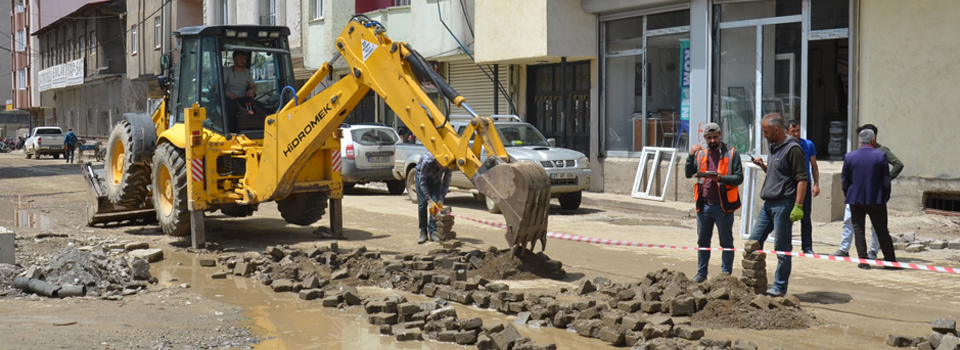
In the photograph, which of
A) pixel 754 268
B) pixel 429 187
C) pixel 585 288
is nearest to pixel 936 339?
Answer: pixel 754 268

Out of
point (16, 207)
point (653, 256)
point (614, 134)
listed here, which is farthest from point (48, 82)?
point (653, 256)

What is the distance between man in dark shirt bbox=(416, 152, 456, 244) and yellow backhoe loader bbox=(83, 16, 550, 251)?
63 cm

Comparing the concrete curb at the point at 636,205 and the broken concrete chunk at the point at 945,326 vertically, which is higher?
the concrete curb at the point at 636,205

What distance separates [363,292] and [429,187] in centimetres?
326

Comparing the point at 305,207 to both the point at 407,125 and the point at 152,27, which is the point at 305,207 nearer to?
the point at 407,125

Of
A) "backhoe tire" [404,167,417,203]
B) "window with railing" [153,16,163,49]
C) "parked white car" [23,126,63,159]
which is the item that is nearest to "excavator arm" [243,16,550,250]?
"backhoe tire" [404,167,417,203]

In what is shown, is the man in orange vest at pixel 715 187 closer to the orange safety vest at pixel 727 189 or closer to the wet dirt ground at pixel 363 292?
the orange safety vest at pixel 727 189

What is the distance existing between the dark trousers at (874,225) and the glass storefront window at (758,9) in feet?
23.3

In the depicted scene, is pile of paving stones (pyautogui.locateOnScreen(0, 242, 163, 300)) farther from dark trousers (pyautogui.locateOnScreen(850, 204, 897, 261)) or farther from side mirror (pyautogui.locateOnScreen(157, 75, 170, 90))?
dark trousers (pyautogui.locateOnScreen(850, 204, 897, 261))

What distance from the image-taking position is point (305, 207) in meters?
13.6

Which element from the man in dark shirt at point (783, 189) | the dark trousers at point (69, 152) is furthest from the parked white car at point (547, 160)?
the dark trousers at point (69, 152)

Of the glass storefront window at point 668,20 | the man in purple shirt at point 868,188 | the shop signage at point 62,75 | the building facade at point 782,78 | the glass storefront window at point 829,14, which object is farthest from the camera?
the shop signage at point 62,75

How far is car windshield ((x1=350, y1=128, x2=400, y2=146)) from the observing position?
2009 centimetres

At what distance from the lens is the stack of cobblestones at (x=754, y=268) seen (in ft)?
27.4
